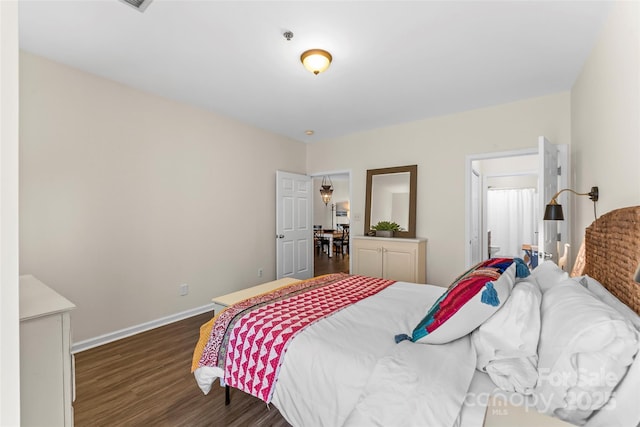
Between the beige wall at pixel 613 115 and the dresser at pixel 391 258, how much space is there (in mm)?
1740

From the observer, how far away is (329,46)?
2.39m

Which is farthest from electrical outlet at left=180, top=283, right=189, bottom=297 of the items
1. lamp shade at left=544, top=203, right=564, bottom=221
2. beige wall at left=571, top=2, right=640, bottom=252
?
beige wall at left=571, top=2, right=640, bottom=252

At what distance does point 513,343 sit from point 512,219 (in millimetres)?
6326

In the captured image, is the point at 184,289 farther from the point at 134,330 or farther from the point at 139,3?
the point at 139,3

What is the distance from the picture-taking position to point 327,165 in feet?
17.3

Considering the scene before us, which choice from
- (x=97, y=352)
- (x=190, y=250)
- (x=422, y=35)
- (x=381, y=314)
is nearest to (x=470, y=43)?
(x=422, y=35)

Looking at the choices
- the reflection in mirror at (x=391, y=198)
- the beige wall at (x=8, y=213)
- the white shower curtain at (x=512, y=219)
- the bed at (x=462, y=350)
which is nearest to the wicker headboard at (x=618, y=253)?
the bed at (x=462, y=350)

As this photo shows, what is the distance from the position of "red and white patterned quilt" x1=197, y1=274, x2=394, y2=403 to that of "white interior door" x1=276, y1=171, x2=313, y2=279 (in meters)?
2.69

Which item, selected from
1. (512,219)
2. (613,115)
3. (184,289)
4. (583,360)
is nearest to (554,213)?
(613,115)

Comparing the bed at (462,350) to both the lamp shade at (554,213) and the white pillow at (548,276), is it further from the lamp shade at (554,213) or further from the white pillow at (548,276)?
the lamp shade at (554,213)

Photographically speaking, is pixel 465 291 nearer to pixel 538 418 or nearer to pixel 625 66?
pixel 538 418

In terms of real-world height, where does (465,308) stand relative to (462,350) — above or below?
above

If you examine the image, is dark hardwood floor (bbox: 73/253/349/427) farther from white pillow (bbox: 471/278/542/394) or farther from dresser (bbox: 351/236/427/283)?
dresser (bbox: 351/236/427/283)

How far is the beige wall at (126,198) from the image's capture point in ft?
8.55
